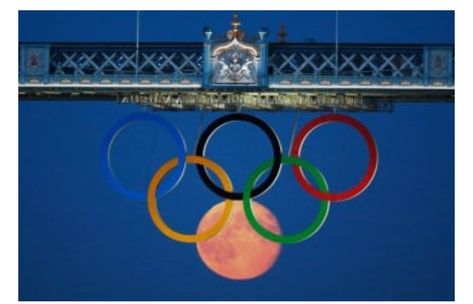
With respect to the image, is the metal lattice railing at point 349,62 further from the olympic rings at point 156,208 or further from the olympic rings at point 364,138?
the olympic rings at point 156,208

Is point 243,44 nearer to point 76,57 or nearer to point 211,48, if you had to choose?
point 211,48

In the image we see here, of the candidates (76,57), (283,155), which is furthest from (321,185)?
(76,57)

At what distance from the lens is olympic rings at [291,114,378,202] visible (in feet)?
128

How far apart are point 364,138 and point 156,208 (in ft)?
15.8

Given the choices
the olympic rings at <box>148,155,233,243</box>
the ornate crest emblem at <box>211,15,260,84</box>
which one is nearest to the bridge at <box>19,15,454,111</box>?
the ornate crest emblem at <box>211,15,260,84</box>

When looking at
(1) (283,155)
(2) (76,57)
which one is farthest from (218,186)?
(2) (76,57)

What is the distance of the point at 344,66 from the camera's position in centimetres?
3866

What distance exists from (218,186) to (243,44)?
3286 millimetres

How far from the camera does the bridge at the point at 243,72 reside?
38469mm

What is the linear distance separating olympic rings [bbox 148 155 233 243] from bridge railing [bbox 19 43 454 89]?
1.82 meters

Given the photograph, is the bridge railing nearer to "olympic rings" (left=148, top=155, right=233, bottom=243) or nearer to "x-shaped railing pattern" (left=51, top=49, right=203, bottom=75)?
"x-shaped railing pattern" (left=51, top=49, right=203, bottom=75)

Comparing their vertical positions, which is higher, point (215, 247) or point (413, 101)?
point (413, 101)

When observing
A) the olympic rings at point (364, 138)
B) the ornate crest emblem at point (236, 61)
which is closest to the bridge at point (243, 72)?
the ornate crest emblem at point (236, 61)

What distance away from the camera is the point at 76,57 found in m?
39.6
